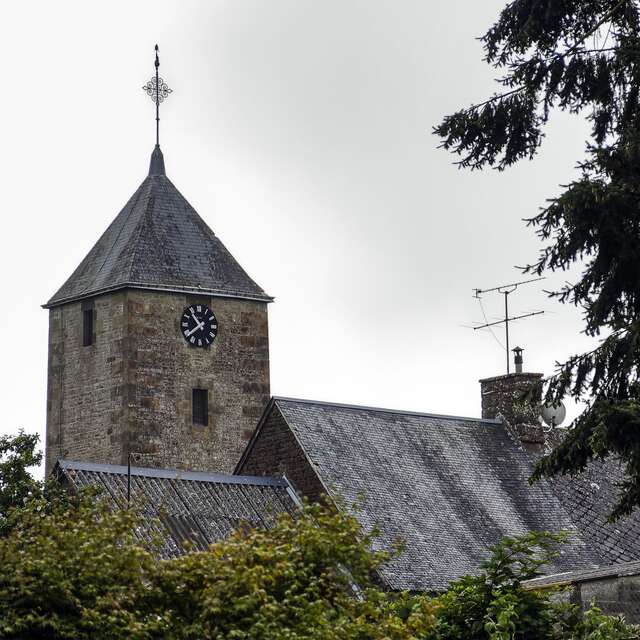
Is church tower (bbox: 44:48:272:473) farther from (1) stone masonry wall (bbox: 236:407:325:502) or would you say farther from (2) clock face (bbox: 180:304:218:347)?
(1) stone masonry wall (bbox: 236:407:325:502)

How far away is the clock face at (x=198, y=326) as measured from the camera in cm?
4675

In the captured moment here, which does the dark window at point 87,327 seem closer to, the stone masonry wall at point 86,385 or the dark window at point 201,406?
the stone masonry wall at point 86,385

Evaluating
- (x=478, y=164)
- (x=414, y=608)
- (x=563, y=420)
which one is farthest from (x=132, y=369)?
(x=414, y=608)

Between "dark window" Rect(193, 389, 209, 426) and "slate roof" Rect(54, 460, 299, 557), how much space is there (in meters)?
10.6

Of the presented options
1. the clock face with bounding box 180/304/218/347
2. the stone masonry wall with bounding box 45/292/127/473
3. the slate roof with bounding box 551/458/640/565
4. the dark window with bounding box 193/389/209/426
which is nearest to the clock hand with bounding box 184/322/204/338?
the clock face with bounding box 180/304/218/347

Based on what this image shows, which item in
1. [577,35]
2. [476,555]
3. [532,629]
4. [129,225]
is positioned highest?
[129,225]

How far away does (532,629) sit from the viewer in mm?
17750

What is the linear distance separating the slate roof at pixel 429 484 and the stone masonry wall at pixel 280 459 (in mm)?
172

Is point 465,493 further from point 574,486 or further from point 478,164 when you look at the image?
point 478,164

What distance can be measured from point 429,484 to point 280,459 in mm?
3197

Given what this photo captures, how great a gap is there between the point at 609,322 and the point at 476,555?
15.9m

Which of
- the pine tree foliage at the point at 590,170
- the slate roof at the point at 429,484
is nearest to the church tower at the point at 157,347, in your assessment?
the slate roof at the point at 429,484

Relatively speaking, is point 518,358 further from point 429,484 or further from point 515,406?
point 429,484

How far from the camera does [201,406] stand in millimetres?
46438
